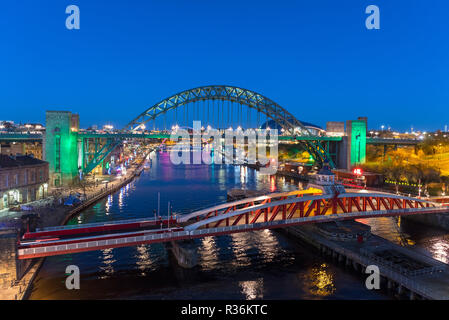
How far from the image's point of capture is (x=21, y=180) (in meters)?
29.5

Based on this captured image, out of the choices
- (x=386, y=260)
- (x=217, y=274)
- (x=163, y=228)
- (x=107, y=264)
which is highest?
(x=163, y=228)

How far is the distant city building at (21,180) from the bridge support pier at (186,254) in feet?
54.1

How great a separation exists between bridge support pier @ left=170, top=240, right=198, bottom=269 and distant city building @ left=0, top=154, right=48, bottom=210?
1650 cm

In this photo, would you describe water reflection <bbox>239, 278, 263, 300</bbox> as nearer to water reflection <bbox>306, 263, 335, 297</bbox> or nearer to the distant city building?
water reflection <bbox>306, 263, 335, 297</bbox>

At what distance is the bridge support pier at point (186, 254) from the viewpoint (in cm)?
1892

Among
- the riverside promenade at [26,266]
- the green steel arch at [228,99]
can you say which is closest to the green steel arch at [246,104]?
the green steel arch at [228,99]

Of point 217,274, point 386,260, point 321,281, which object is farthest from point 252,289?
point 386,260

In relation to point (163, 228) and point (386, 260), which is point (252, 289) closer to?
A: point (163, 228)

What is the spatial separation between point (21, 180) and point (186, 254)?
19.1m

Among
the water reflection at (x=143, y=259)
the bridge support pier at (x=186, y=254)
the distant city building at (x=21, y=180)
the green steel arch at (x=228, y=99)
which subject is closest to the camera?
the bridge support pier at (x=186, y=254)

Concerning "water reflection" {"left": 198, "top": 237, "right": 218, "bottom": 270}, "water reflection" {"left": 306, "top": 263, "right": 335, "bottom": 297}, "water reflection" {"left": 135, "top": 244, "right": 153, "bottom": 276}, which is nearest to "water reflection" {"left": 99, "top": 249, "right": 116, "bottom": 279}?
"water reflection" {"left": 135, "top": 244, "right": 153, "bottom": 276}

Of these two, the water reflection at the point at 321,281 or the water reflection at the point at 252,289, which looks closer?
the water reflection at the point at 252,289

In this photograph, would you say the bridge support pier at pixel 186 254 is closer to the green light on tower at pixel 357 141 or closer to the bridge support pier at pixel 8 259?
the bridge support pier at pixel 8 259

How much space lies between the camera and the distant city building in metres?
27.4
